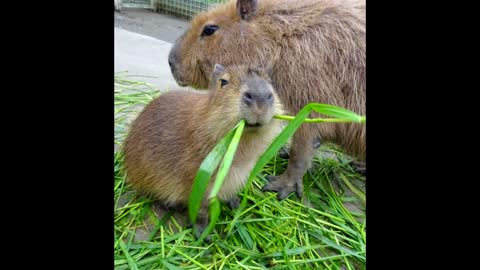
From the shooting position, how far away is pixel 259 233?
2.75 meters

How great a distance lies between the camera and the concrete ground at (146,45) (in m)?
4.45

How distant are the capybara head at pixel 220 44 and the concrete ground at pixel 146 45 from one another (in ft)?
2.30

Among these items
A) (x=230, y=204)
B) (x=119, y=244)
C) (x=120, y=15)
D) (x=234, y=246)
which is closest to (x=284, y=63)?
(x=230, y=204)

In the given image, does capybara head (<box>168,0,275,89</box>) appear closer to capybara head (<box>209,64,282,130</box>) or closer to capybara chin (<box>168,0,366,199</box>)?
capybara chin (<box>168,0,366,199</box>)

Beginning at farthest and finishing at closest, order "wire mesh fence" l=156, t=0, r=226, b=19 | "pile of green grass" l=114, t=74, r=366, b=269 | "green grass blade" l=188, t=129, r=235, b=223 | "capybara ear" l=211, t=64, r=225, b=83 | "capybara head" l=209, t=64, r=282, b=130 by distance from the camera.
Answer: "wire mesh fence" l=156, t=0, r=226, b=19 < "capybara ear" l=211, t=64, r=225, b=83 < "pile of green grass" l=114, t=74, r=366, b=269 < "capybara head" l=209, t=64, r=282, b=130 < "green grass blade" l=188, t=129, r=235, b=223

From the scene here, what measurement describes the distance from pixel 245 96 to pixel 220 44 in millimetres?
1029

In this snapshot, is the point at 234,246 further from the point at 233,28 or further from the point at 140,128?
the point at 233,28

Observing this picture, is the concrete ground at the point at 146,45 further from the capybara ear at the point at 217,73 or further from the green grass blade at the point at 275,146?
the green grass blade at the point at 275,146

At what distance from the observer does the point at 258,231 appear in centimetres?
277

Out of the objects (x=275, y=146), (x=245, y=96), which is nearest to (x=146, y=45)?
(x=245, y=96)

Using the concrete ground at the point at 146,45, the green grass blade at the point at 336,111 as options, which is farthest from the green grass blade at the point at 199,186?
the concrete ground at the point at 146,45

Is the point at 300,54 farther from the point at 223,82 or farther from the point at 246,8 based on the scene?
the point at 223,82

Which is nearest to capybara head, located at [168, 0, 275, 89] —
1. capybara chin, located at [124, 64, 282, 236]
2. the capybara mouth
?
capybara chin, located at [124, 64, 282, 236]

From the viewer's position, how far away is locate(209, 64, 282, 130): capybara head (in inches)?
91.9
